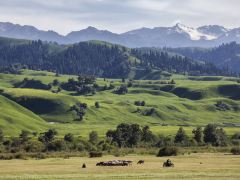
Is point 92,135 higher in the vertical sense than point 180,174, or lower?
lower

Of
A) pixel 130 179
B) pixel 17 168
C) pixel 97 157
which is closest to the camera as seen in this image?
pixel 130 179

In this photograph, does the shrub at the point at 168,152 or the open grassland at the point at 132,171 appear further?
the shrub at the point at 168,152

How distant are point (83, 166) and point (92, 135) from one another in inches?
3993

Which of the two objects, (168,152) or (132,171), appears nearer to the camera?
(132,171)

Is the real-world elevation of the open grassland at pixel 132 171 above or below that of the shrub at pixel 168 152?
above

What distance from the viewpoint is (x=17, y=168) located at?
79.0 metres

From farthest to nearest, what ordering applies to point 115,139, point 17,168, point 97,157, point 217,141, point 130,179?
point 115,139 → point 217,141 → point 97,157 → point 17,168 → point 130,179

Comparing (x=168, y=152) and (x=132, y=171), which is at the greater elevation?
(x=132, y=171)

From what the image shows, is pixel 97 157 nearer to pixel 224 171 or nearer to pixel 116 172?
pixel 116 172

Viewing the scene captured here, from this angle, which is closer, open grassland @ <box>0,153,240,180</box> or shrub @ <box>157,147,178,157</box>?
open grassland @ <box>0,153,240,180</box>

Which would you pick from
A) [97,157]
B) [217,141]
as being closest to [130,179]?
[97,157]

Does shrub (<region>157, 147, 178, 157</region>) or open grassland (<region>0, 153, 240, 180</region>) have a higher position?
open grassland (<region>0, 153, 240, 180</region>)

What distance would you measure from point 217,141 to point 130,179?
105 metres

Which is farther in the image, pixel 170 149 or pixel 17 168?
pixel 170 149
